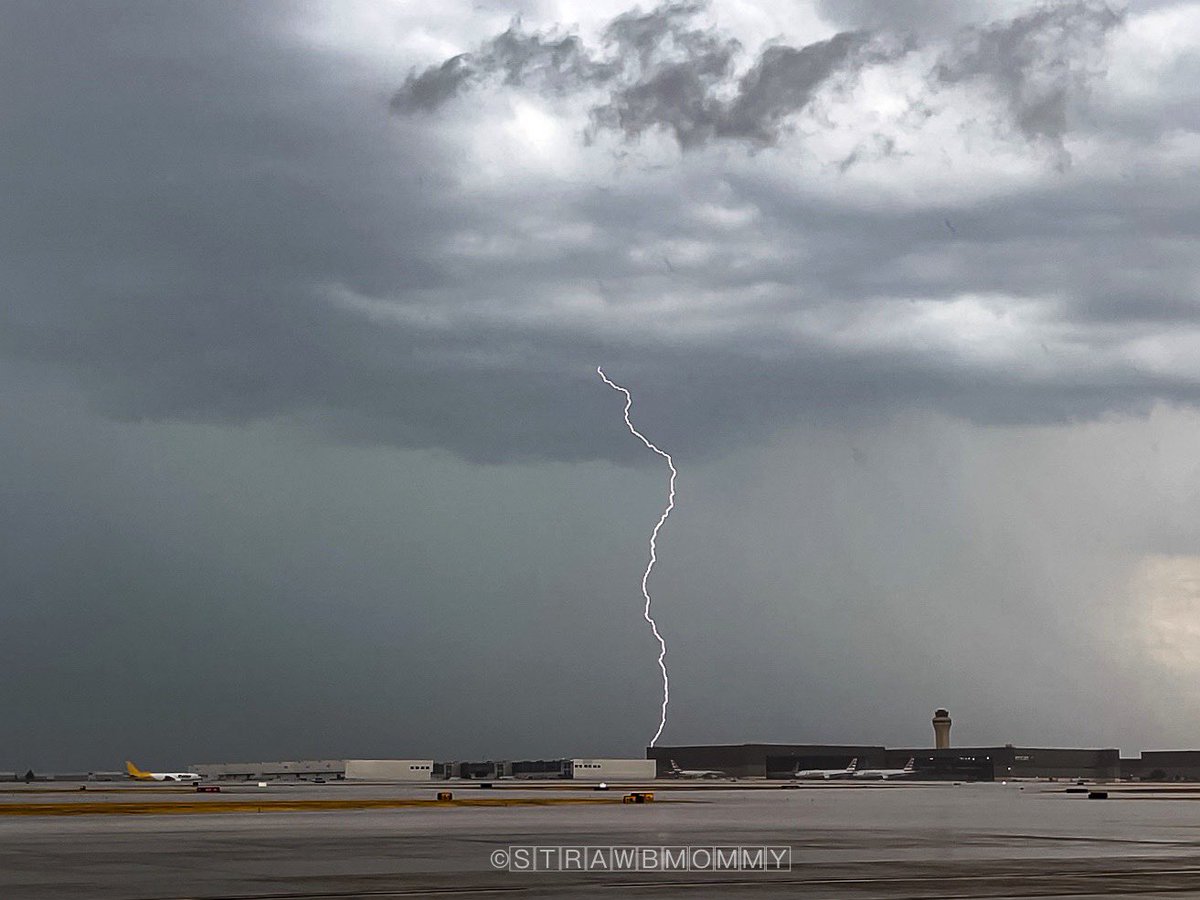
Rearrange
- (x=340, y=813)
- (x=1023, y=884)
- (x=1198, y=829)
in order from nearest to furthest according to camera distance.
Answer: (x=1023, y=884)
(x=1198, y=829)
(x=340, y=813)

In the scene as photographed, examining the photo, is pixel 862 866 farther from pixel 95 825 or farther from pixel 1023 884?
pixel 95 825

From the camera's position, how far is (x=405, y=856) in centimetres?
4391

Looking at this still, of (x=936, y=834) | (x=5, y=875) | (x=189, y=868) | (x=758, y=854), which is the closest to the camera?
(x=5, y=875)

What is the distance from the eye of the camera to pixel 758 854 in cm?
4378

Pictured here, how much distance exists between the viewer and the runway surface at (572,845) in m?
32.5

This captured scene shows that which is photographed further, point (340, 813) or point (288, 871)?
point (340, 813)

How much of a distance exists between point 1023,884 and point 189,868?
789 inches

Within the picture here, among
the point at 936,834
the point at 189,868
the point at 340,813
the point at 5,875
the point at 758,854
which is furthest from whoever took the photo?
the point at 340,813

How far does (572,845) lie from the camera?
4831 centimetres

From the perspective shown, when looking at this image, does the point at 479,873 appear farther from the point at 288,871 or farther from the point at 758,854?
the point at 758,854

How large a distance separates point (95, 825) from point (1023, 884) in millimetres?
46880

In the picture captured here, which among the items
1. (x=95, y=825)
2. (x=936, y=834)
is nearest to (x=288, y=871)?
(x=936, y=834)

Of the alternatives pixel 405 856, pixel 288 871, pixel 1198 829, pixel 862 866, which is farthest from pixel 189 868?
pixel 1198 829

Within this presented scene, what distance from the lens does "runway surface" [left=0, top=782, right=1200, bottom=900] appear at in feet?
107
